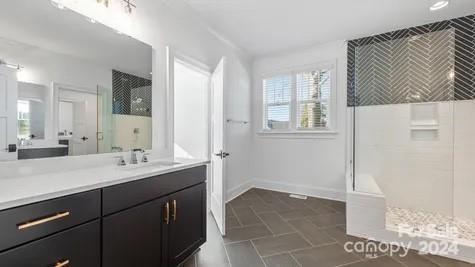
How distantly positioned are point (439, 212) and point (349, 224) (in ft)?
4.70

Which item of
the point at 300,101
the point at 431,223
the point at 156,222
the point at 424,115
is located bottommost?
the point at 431,223

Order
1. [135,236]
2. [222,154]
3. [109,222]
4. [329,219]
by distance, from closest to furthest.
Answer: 1. [109,222]
2. [135,236]
3. [222,154]
4. [329,219]

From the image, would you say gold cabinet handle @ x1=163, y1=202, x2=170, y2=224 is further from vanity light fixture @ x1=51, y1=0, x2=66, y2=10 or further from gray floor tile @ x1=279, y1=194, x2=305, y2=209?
gray floor tile @ x1=279, y1=194, x2=305, y2=209

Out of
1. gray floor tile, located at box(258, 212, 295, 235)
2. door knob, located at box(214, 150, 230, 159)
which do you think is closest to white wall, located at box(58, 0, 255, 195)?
door knob, located at box(214, 150, 230, 159)

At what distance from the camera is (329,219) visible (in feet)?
8.95

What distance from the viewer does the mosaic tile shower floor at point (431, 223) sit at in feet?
7.08

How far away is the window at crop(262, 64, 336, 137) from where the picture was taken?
358 cm

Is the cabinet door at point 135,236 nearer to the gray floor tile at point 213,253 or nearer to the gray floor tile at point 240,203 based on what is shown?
the gray floor tile at point 213,253

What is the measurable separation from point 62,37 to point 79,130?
25.5 inches

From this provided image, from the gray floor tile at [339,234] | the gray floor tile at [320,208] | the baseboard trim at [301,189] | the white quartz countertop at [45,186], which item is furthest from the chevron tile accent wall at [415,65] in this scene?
the white quartz countertop at [45,186]

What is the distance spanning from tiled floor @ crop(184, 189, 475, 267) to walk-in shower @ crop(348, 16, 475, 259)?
21.3 inches

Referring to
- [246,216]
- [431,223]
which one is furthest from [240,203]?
[431,223]

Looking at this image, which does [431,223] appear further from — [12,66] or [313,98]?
[12,66]

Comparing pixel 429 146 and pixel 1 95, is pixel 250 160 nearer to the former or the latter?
pixel 429 146
